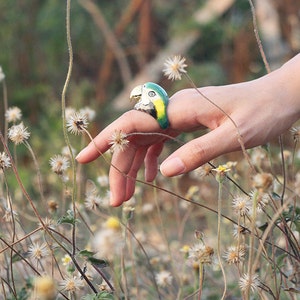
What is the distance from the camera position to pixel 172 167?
1114 mm

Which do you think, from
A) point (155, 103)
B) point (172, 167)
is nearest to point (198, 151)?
point (172, 167)

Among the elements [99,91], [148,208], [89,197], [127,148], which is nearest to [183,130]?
[127,148]

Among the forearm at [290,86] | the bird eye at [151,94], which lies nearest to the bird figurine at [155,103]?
the bird eye at [151,94]

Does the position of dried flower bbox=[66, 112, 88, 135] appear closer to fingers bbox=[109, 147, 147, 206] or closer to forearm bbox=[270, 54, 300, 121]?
fingers bbox=[109, 147, 147, 206]

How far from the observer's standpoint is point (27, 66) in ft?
18.6

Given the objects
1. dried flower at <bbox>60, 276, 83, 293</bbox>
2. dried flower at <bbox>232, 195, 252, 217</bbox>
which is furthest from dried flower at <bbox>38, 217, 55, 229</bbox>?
dried flower at <bbox>232, 195, 252, 217</bbox>

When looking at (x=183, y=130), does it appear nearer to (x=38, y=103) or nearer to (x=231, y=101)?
(x=231, y=101)

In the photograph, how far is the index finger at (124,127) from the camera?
126cm

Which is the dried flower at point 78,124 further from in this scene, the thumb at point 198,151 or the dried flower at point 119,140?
the thumb at point 198,151

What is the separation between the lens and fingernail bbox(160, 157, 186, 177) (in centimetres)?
111

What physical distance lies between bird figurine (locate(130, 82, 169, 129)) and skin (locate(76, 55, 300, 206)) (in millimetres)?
11

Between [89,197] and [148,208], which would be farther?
[148,208]

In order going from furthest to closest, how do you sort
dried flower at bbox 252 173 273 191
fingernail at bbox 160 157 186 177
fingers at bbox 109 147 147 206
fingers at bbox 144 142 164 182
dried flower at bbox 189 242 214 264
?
fingers at bbox 144 142 164 182 < fingers at bbox 109 147 147 206 < dried flower at bbox 189 242 214 264 < fingernail at bbox 160 157 186 177 < dried flower at bbox 252 173 273 191

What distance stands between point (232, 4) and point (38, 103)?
6.30 ft
